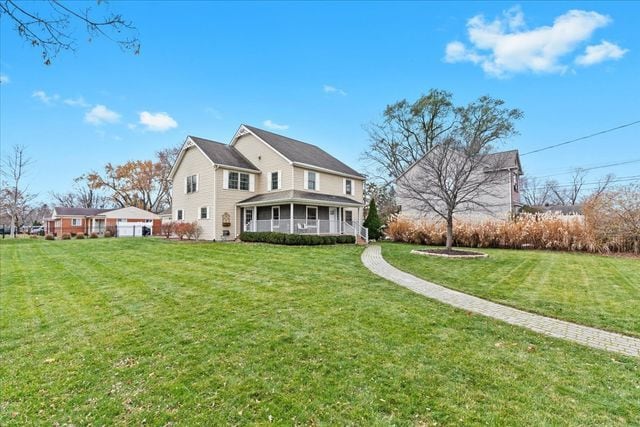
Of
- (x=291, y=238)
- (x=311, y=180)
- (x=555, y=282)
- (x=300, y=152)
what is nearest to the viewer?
(x=555, y=282)

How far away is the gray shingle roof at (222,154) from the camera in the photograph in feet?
66.0

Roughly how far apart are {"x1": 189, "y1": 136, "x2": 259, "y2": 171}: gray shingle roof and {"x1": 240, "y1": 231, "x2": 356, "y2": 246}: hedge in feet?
15.6

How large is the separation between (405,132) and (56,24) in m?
30.7

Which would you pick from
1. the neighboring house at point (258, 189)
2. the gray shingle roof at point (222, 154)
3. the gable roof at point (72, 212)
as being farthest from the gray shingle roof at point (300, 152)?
the gable roof at point (72, 212)

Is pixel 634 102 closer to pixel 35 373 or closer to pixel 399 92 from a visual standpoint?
pixel 399 92

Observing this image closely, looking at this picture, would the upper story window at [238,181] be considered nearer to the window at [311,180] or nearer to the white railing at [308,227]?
the white railing at [308,227]

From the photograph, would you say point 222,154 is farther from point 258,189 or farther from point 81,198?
point 81,198

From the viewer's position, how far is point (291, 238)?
53.7 ft

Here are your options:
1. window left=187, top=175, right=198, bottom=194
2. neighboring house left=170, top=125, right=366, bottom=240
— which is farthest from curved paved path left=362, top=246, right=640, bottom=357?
window left=187, top=175, right=198, bottom=194

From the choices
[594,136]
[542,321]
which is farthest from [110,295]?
[594,136]

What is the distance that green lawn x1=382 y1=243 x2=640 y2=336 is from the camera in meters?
5.52

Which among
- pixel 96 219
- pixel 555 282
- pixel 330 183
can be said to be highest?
pixel 330 183

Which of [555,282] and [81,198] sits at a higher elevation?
[81,198]

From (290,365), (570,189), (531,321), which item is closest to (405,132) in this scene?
(531,321)
